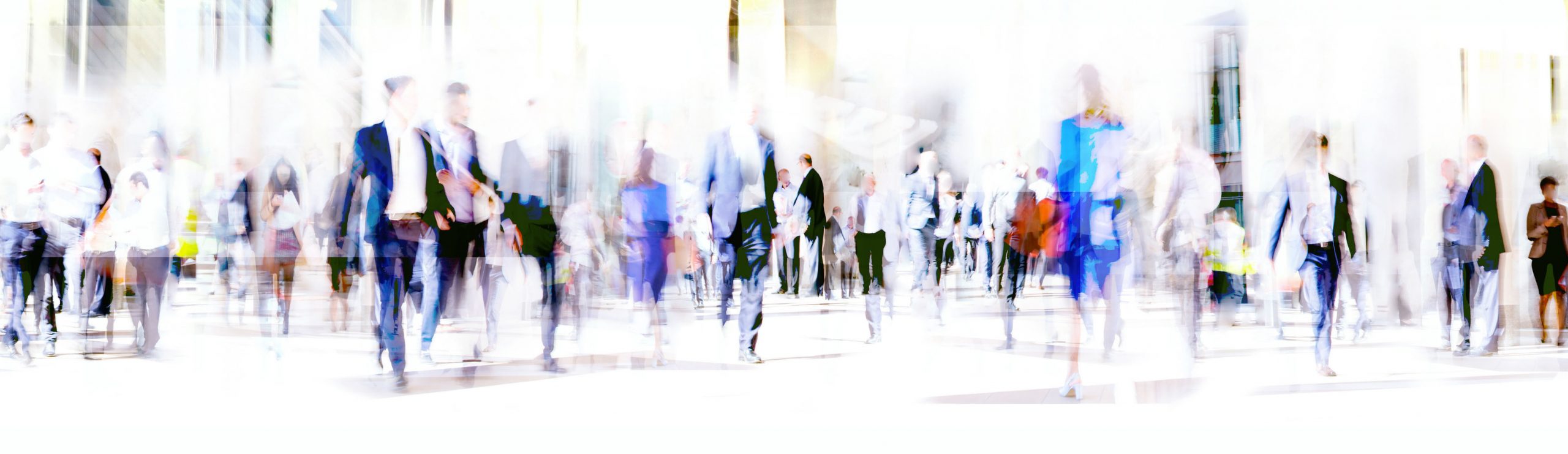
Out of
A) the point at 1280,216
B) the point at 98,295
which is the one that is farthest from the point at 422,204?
the point at 1280,216

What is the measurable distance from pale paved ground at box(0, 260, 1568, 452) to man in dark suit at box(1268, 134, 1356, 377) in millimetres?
316

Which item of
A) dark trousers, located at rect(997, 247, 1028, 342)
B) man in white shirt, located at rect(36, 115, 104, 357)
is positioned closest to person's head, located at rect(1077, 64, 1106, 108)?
dark trousers, located at rect(997, 247, 1028, 342)

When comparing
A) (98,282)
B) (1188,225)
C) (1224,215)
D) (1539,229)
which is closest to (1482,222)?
(1539,229)

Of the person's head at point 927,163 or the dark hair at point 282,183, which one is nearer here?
the dark hair at point 282,183

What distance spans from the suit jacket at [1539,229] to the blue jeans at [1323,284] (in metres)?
2.64

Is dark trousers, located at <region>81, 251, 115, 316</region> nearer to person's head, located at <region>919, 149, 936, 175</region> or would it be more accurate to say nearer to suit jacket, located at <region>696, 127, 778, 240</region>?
suit jacket, located at <region>696, 127, 778, 240</region>

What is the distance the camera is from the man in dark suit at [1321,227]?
5164 millimetres

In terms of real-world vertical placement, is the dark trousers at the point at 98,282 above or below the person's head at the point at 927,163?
below

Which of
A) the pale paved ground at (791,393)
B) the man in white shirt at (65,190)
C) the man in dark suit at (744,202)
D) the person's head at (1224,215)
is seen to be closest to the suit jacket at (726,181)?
the man in dark suit at (744,202)

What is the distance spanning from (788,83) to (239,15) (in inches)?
201

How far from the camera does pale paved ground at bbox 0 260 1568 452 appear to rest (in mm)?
3770

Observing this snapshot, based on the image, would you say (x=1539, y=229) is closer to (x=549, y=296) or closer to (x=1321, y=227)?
(x=1321, y=227)

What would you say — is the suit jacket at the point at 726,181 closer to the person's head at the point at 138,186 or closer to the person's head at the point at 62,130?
the person's head at the point at 138,186

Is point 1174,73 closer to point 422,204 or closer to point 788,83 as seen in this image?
point 788,83
